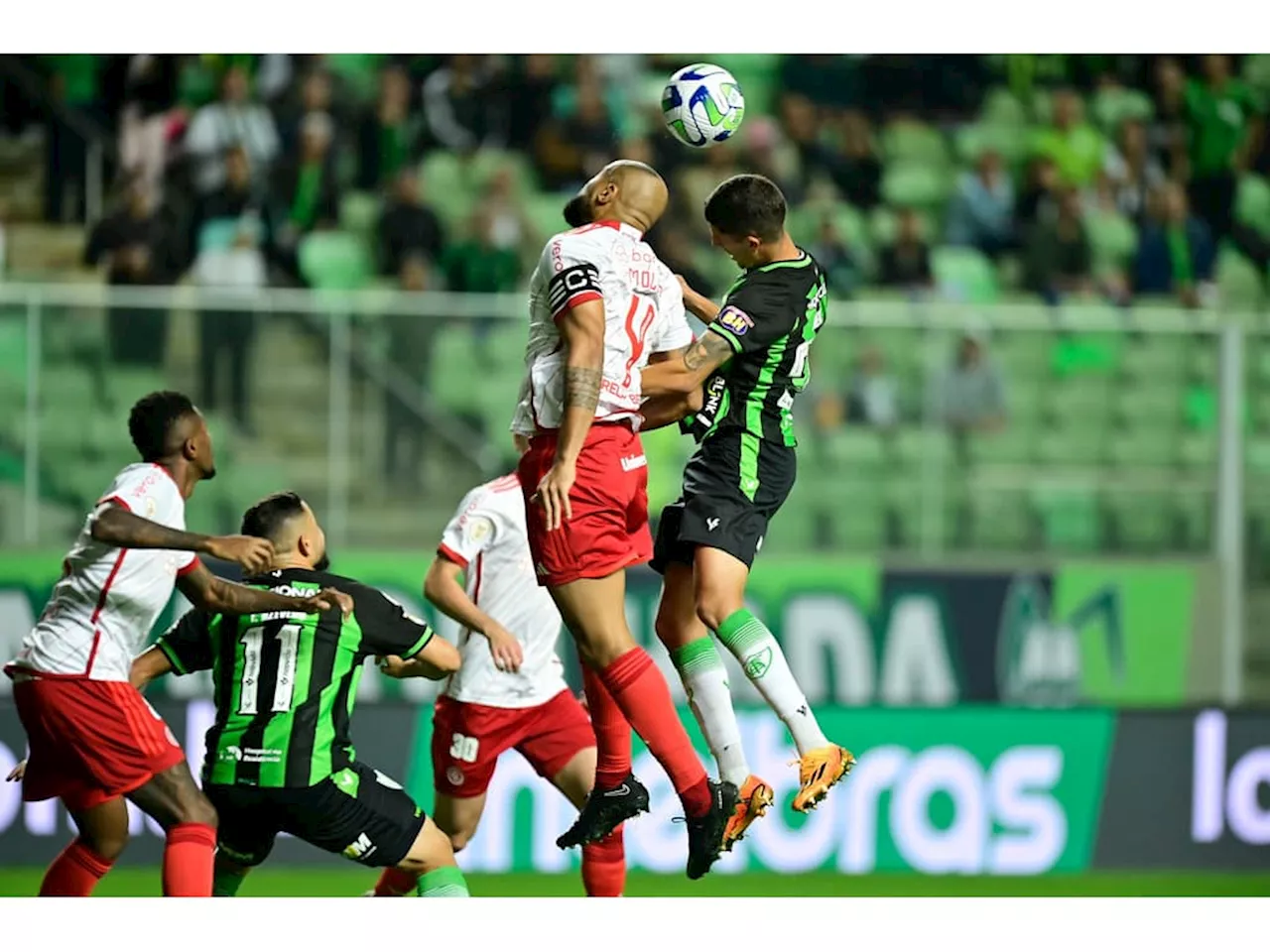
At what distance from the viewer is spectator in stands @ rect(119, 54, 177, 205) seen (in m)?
14.6

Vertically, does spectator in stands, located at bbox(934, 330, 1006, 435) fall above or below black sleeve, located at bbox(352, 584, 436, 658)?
above

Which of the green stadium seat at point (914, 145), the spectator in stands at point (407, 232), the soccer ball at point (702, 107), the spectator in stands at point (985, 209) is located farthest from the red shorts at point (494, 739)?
the green stadium seat at point (914, 145)

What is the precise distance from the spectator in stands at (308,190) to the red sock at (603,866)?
746cm

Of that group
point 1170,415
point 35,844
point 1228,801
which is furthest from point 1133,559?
point 35,844

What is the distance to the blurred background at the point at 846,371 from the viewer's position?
1058 centimetres

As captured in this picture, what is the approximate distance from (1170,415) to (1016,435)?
1000mm

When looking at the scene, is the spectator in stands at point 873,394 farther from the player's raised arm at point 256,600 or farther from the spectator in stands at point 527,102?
the player's raised arm at point 256,600

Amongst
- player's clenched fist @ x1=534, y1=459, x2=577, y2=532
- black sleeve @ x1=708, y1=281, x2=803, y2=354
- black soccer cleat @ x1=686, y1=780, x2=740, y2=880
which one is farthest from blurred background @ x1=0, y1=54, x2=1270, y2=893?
player's clenched fist @ x1=534, y1=459, x2=577, y2=532

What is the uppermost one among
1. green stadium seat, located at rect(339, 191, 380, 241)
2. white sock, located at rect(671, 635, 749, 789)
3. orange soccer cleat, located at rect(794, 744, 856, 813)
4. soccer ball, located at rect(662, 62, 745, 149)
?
green stadium seat, located at rect(339, 191, 380, 241)

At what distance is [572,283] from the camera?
617 centimetres

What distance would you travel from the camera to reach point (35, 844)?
9.85m

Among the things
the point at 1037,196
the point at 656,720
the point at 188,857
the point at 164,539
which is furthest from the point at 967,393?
the point at 164,539

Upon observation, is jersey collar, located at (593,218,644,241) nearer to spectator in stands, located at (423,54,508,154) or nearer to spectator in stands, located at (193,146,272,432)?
spectator in stands, located at (193,146,272,432)

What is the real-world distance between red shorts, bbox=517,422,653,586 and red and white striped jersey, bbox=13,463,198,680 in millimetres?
1180
